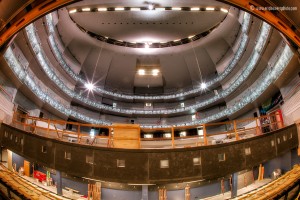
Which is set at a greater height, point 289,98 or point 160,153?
point 289,98

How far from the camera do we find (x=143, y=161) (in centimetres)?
1034

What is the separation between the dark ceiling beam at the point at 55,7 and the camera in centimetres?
1139

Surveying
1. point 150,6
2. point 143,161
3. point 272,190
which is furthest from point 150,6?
point 272,190

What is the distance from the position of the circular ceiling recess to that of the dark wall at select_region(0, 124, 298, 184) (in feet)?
56.6

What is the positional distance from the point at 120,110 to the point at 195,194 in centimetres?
1994

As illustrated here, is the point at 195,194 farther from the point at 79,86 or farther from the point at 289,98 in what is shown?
the point at 79,86

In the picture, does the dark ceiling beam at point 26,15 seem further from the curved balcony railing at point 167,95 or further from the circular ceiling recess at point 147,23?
the circular ceiling recess at point 147,23

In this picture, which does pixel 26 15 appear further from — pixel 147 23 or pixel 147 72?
pixel 147 72

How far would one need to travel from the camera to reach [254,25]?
67.7 ft

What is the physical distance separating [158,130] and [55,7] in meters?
11.4

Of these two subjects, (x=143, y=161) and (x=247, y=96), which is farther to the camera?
(x=247, y=96)

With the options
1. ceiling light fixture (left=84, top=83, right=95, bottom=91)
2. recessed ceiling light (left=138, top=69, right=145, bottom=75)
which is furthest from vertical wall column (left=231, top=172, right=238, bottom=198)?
ceiling light fixture (left=84, top=83, right=95, bottom=91)

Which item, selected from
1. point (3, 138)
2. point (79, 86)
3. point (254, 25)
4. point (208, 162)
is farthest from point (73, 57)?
point (208, 162)

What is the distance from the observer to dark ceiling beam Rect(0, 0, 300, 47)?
11.4m
